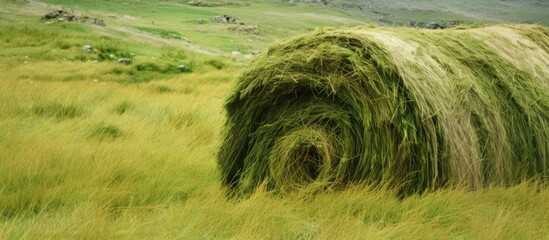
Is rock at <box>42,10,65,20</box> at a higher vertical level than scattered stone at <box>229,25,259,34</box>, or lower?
higher

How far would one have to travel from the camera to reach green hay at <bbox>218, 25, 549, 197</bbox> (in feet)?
15.3

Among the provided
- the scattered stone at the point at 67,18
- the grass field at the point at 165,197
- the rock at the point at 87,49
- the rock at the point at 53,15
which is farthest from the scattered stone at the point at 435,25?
the rock at the point at 53,15

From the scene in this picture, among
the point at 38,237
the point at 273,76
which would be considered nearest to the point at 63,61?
the point at 273,76

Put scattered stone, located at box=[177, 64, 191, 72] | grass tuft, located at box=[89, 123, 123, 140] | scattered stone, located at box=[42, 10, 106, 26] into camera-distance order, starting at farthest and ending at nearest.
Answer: scattered stone, located at box=[42, 10, 106, 26] → scattered stone, located at box=[177, 64, 191, 72] → grass tuft, located at box=[89, 123, 123, 140]

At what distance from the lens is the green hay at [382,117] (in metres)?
4.67

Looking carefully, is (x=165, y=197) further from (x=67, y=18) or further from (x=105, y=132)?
(x=67, y=18)

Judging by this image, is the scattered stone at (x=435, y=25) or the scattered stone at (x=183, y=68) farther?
the scattered stone at (x=183, y=68)

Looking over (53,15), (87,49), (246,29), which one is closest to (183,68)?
(87,49)

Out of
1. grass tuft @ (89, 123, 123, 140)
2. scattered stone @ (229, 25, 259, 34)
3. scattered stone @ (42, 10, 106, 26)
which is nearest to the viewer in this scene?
grass tuft @ (89, 123, 123, 140)

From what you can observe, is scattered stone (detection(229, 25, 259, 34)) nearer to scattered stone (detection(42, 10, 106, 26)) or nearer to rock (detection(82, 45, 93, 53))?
scattered stone (detection(42, 10, 106, 26))

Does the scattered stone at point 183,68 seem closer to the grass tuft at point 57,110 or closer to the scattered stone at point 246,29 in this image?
the grass tuft at point 57,110

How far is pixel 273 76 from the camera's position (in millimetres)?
5016

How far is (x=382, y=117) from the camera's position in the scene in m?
4.64

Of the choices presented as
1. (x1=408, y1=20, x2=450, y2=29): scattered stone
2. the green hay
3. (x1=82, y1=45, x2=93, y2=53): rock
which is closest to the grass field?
the green hay
